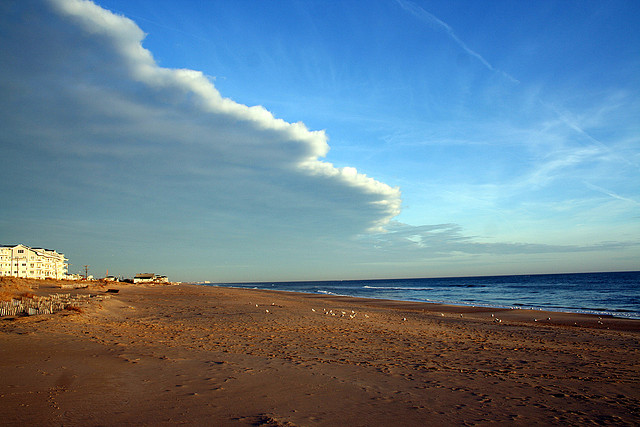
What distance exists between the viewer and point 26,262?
7575 cm

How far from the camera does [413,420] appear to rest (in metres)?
5.36

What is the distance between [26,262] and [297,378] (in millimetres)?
92630

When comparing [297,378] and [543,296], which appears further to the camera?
[543,296]

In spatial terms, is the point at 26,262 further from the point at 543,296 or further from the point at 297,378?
the point at 543,296

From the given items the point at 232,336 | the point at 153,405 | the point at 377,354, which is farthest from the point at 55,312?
the point at 377,354

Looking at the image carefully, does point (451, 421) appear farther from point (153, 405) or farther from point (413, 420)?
point (153, 405)

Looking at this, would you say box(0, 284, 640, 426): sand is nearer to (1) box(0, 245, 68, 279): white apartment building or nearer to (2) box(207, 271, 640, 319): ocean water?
(2) box(207, 271, 640, 319): ocean water

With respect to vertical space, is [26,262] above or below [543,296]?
above

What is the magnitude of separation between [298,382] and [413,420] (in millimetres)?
2583

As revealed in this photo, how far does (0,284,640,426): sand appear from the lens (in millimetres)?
5480

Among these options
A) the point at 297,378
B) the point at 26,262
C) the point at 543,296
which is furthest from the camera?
the point at 26,262

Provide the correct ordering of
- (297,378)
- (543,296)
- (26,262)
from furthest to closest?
1. (26,262)
2. (543,296)
3. (297,378)

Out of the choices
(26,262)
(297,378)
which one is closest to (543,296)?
(297,378)

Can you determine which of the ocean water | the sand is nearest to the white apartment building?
the ocean water
